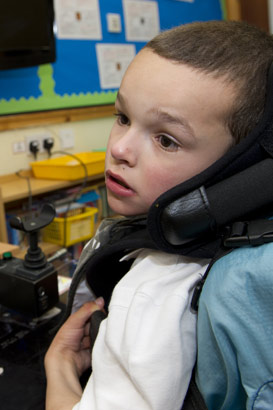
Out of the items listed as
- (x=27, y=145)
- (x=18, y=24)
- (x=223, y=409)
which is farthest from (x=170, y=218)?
(x=27, y=145)

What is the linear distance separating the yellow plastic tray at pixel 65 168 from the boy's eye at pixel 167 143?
5.37 ft

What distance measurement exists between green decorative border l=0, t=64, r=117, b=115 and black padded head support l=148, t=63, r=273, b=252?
1921mm

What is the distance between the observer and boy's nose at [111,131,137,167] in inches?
24.5

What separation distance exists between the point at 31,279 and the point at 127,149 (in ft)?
1.27

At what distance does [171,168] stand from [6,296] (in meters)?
0.51

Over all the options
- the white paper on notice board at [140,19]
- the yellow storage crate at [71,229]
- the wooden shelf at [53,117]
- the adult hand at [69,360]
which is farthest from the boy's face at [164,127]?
the white paper on notice board at [140,19]

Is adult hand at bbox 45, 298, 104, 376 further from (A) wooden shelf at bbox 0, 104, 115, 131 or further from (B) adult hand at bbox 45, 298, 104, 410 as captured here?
(A) wooden shelf at bbox 0, 104, 115, 131

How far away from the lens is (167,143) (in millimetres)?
610

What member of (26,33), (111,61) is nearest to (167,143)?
(26,33)

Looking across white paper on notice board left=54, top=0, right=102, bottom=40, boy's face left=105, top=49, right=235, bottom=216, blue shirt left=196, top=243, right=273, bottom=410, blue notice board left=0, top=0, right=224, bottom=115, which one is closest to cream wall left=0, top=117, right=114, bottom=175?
blue notice board left=0, top=0, right=224, bottom=115

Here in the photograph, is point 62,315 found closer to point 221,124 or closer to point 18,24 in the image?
point 221,124

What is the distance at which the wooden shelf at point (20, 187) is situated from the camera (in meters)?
1.95

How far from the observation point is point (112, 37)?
111 inches

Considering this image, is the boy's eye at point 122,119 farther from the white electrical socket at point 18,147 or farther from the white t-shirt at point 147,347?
the white electrical socket at point 18,147
